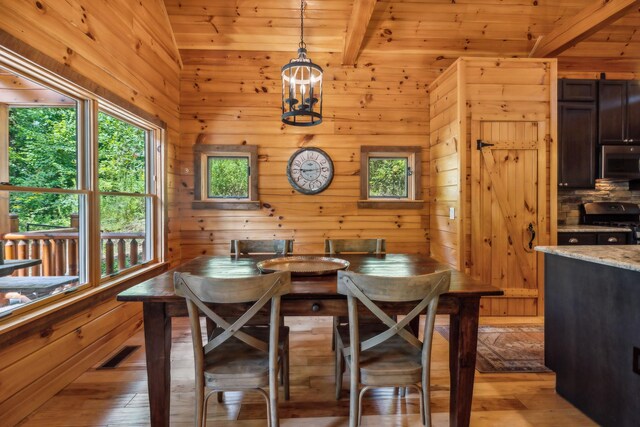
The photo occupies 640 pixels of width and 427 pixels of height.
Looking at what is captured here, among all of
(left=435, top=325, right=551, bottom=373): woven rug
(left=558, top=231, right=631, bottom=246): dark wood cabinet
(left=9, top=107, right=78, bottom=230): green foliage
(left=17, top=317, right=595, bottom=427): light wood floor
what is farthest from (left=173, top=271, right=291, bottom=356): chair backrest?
(left=558, top=231, right=631, bottom=246): dark wood cabinet

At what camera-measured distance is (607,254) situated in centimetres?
173

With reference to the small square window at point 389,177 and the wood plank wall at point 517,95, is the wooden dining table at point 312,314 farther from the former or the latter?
the small square window at point 389,177

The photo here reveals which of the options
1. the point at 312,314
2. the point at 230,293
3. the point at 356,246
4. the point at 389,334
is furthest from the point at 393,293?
the point at 356,246

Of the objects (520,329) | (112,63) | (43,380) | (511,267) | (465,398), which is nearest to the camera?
(465,398)

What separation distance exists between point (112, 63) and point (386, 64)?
9.25ft

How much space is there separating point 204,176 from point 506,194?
10.9 ft

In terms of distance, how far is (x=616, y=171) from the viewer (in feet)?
12.1

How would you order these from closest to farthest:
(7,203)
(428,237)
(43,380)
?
(7,203) < (43,380) < (428,237)

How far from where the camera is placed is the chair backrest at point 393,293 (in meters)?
1.44

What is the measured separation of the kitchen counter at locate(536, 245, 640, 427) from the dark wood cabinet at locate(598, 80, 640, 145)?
2439 millimetres

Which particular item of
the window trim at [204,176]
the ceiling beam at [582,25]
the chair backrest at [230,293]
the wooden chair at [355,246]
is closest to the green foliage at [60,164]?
the window trim at [204,176]

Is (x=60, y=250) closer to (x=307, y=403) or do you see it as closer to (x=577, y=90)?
(x=307, y=403)

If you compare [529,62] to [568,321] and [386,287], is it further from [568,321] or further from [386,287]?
[386,287]

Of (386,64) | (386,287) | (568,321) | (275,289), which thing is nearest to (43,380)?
(275,289)
